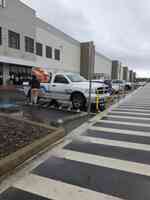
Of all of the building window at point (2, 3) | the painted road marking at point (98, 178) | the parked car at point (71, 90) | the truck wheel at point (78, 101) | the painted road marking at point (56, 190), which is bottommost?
the painted road marking at point (56, 190)

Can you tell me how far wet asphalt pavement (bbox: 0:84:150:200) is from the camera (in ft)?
10.5

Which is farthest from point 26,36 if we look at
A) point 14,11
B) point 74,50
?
point 74,50

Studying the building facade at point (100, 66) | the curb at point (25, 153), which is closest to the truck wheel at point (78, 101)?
the curb at point (25, 153)

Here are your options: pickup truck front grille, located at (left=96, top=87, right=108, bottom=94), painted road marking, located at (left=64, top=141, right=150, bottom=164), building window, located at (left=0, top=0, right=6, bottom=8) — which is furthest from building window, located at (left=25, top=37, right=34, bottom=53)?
painted road marking, located at (left=64, top=141, right=150, bottom=164)

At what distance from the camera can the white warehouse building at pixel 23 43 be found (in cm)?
2603

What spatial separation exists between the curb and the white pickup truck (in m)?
5.42

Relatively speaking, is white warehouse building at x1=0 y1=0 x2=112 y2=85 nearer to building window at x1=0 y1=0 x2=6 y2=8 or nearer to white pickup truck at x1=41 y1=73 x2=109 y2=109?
building window at x1=0 y1=0 x2=6 y2=8

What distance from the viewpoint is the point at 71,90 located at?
452 inches

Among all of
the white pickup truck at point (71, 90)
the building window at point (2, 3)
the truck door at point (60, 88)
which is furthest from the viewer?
the building window at point (2, 3)

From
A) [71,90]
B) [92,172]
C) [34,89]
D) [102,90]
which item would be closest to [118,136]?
[92,172]

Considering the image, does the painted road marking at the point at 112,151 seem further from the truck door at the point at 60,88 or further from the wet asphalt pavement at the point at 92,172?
the truck door at the point at 60,88

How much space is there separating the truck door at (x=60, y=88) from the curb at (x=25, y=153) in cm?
591

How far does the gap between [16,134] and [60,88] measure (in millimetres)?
6720

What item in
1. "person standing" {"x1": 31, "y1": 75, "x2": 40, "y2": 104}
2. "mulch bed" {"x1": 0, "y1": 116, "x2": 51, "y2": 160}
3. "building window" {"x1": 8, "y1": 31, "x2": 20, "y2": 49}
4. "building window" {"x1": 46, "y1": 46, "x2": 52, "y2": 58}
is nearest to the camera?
"mulch bed" {"x1": 0, "y1": 116, "x2": 51, "y2": 160}
